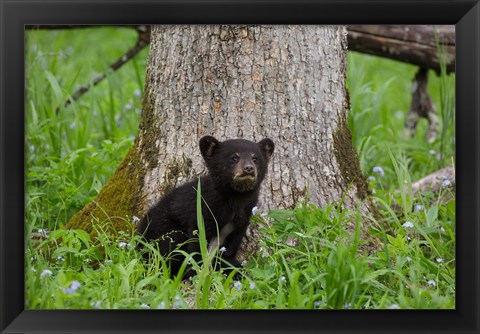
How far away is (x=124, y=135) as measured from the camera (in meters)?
7.30

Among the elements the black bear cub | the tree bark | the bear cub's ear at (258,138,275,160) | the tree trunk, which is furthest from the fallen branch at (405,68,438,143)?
the black bear cub

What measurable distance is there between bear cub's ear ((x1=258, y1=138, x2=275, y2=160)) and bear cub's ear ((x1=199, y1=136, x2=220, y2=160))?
0.92 feet

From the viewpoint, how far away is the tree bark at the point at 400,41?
7590 mm

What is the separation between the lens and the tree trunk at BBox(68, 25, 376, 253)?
5398 mm

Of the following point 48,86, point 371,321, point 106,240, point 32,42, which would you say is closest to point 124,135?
point 48,86

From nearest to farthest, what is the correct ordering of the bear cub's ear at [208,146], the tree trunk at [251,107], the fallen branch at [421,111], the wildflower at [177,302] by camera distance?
the wildflower at [177,302] → the bear cub's ear at [208,146] → the tree trunk at [251,107] → the fallen branch at [421,111]

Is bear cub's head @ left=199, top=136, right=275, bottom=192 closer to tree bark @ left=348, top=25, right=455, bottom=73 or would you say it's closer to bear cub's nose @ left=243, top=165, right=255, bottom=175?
bear cub's nose @ left=243, top=165, right=255, bottom=175

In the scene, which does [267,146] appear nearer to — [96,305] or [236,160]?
[236,160]

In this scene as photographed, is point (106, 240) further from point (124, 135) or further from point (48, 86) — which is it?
point (48, 86)

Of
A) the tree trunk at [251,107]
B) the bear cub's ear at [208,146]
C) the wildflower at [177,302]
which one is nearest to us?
the wildflower at [177,302]

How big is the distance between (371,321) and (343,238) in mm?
868
